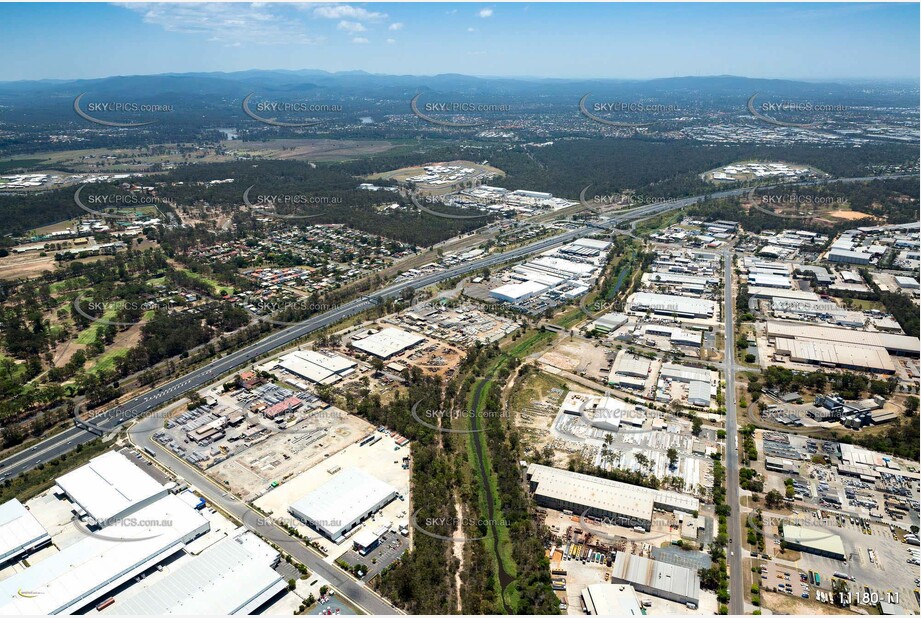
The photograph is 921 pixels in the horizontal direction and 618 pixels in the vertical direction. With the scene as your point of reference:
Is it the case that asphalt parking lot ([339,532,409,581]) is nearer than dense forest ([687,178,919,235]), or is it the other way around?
asphalt parking lot ([339,532,409,581])

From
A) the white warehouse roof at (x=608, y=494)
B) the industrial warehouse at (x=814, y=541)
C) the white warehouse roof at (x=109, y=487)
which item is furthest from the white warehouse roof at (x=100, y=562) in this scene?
the industrial warehouse at (x=814, y=541)

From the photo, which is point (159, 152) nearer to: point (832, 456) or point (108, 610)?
point (108, 610)

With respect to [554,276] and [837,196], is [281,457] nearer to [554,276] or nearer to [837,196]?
[554,276]

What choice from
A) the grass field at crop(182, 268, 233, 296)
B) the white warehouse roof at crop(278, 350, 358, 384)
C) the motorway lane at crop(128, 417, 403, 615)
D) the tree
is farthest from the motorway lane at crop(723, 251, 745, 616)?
the grass field at crop(182, 268, 233, 296)

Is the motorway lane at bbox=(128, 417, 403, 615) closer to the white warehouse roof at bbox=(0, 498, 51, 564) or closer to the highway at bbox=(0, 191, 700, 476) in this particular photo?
the highway at bbox=(0, 191, 700, 476)

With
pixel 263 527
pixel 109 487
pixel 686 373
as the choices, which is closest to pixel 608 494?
pixel 686 373

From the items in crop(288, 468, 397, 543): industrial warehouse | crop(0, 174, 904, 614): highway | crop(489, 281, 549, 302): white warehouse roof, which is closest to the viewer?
crop(288, 468, 397, 543): industrial warehouse

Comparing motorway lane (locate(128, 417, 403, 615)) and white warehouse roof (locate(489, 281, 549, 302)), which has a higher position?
white warehouse roof (locate(489, 281, 549, 302))
